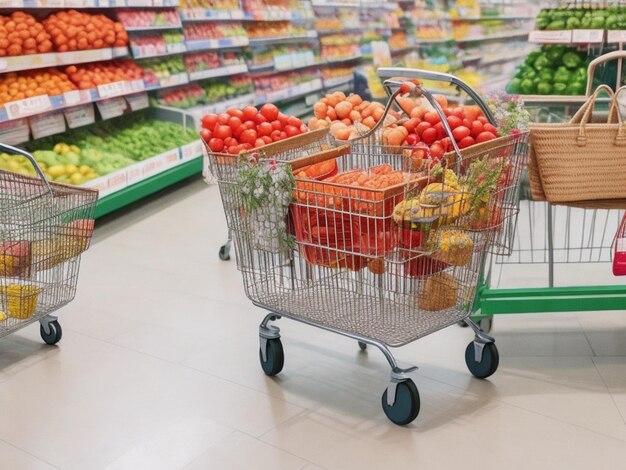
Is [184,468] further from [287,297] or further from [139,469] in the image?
[287,297]

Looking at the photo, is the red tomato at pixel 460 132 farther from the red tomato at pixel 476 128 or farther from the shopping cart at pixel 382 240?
the shopping cart at pixel 382 240

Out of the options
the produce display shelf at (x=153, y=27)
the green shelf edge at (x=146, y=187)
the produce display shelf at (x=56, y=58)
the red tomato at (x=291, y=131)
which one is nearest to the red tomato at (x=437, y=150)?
the red tomato at (x=291, y=131)

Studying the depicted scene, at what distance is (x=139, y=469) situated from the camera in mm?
2730

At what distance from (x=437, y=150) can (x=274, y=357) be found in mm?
1071

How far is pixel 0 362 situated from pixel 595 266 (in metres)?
3.13

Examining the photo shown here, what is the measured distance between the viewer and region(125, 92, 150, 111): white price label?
6805 millimetres

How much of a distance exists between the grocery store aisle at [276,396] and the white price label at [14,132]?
1696 millimetres

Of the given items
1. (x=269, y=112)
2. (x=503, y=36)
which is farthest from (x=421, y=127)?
(x=503, y=36)

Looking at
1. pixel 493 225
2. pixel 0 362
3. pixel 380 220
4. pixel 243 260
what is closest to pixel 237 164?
pixel 243 260

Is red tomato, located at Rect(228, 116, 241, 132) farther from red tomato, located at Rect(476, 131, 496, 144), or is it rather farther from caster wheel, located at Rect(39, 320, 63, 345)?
caster wheel, located at Rect(39, 320, 63, 345)

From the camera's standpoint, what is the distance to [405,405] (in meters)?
2.90

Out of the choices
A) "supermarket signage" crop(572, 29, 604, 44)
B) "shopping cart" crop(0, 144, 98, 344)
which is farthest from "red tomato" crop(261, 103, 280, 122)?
"supermarket signage" crop(572, 29, 604, 44)

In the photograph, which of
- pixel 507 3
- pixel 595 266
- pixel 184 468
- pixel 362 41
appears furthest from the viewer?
pixel 362 41

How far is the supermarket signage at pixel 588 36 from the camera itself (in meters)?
5.97
